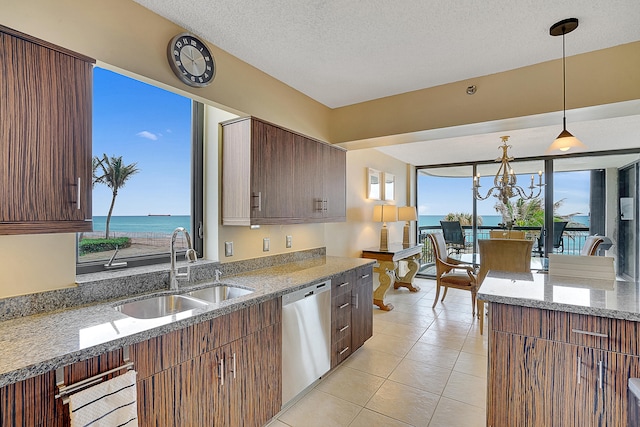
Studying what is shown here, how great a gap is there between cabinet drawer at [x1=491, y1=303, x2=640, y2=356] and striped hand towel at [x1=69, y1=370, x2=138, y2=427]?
5.91ft

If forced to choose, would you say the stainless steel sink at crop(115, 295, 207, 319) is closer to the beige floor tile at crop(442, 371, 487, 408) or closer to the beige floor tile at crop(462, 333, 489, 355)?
the beige floor tile at crop(442, 371, 487, 408)

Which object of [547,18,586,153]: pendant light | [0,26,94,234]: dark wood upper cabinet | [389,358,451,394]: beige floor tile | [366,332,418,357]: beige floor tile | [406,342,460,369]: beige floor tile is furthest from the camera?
[366,332,418,357]: beige floor tile

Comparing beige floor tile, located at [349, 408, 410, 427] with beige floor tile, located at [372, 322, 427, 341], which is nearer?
beige floor tile, located at [349, 408, 410, 427]

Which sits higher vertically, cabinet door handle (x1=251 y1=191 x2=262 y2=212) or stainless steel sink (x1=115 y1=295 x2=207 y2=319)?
cabinet door handle (x1=251 y1=191 x2=262 y2=212)

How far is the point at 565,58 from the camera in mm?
2295

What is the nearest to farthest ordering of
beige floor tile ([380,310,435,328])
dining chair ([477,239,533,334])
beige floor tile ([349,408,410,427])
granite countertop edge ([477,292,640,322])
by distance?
granite countertop edge ([477,292,640,322]), beige floor tile ([349,408,410,427]), dining chair ([477,239,533,334]), beige floor tile ([380,310,435,328])

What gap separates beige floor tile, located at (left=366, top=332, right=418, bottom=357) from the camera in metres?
3.08

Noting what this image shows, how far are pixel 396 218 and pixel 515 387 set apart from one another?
342 centimetres

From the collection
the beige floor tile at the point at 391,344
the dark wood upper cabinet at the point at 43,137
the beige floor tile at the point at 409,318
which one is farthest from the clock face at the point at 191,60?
the beige floor tile at the point at 409,318

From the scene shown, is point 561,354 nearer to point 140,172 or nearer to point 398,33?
point 398,33

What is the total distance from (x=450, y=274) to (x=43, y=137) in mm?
4518

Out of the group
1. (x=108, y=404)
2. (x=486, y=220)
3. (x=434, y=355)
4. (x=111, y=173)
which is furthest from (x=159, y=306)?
(x=486, y=220)

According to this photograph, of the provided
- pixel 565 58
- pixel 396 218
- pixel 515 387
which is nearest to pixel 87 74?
pixel 515 387

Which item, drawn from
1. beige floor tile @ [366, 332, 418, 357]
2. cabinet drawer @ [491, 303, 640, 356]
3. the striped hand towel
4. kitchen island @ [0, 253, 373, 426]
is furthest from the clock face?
beige floor tile @ [366, 332, 418, 357]
